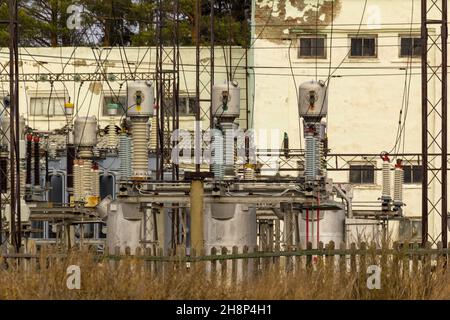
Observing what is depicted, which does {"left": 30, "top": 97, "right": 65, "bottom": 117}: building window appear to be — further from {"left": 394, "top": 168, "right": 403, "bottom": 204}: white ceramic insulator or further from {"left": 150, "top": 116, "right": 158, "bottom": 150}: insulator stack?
{"left": 394, "top": 168, "right": 403, "bottom": 204}: white ceramic insulator

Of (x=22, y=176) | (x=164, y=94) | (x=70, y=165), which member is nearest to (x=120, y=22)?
(x=164, y=94)

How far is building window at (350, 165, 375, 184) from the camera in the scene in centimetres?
5634

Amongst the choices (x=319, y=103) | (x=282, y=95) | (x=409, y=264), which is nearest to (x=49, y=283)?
(x=409, y=264)

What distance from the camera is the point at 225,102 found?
103 ft

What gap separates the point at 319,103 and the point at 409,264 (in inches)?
363

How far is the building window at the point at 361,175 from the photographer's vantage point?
5634cm

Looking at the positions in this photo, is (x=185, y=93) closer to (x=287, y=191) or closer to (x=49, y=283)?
(x=287, y=191)

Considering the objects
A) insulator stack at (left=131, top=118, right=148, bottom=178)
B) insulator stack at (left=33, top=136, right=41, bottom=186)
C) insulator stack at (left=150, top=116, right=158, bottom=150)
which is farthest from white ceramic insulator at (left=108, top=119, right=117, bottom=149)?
insulator stack at (left=131, top=118, right=148, bottom=178)

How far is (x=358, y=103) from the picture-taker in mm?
57000

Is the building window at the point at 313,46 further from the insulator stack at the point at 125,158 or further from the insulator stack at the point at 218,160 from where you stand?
the insulator stack at the point at 125,158

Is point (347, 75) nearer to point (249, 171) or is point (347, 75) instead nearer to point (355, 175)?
point (355, 175)

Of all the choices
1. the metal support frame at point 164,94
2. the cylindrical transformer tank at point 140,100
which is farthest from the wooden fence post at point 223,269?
the metal support frame at point 164,94

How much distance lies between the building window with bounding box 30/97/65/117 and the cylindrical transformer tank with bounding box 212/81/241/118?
31.1 meters

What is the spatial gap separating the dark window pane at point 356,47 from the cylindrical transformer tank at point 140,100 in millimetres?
28248
